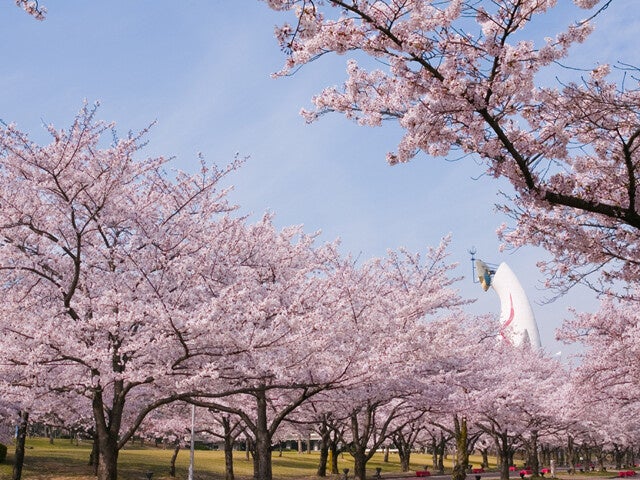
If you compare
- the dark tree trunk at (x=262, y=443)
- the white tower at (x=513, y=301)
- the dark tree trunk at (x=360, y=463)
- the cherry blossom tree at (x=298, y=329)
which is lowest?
the dark tree trunk at (x=360, y=463)

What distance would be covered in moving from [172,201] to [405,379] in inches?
350

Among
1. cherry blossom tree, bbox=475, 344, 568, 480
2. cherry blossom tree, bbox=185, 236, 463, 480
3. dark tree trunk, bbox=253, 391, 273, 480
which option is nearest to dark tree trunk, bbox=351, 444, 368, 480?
cherry blossom tree, bbox=185, 236, 463, 480

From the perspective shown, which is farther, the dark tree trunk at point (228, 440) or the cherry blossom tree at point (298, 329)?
the dark tree trunk at point (228, 440)

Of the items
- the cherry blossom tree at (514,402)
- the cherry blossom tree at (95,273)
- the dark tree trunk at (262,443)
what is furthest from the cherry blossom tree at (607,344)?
the cherry blossom tree at (95,273)

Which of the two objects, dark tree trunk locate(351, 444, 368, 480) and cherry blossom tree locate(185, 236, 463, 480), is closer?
cherry blossom tree locate(185, 236, 463, 480)

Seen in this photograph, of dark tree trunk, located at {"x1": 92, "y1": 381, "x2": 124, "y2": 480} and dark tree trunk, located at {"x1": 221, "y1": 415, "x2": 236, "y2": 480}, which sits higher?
dark tree trunk, located at {"x1": 92, "y1": 381, "x2": 124, "y2": 480}

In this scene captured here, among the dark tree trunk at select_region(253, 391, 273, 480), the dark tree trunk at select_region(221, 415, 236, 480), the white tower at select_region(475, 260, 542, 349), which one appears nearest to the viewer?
the dark tree trunk at select_region(253, 391, 273, 480)

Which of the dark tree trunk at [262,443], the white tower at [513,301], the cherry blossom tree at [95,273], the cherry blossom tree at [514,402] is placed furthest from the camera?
the white tower at [513,301]

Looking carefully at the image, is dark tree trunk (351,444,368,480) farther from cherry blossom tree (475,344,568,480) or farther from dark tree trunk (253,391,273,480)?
cherry blossom tree (475,344,568,480)

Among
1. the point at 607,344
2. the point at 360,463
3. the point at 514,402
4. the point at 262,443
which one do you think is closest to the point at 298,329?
the point at 262,443

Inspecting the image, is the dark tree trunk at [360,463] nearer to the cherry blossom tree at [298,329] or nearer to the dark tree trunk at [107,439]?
the cherry blossom tree at [298,329]

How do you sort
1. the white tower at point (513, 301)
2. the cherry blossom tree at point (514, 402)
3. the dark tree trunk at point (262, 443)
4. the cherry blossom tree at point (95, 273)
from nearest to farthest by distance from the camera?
1. the cherry blossom tree at point (95, 273)
2. the dark tree trunk at point (262, 443)
3. the cherry blossom tree at point (514, 402)
4. the white tower at point (513, 301)

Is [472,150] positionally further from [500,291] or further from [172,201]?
[500,291]

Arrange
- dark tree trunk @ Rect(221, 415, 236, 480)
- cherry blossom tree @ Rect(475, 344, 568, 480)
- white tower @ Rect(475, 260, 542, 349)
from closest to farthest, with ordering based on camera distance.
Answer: cherry blossom tree @ Rect(475, 344, 568, 480), dark tree trunk @ Rect(221, 415, 236, 480), white tower @ Rect(475, 260, 542, 349)
